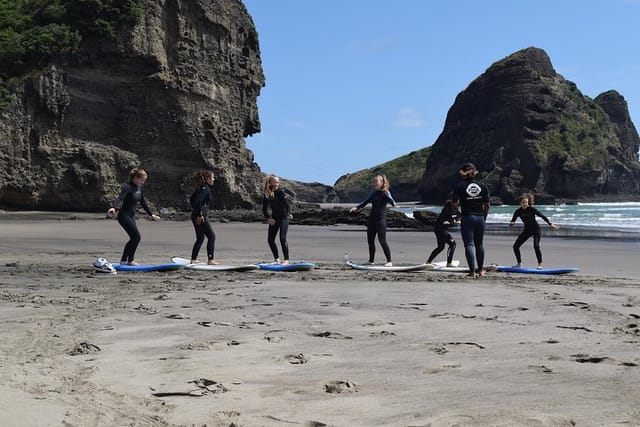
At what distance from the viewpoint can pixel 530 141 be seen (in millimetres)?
125312

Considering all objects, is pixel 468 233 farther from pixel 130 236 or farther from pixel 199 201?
pixel 130 236

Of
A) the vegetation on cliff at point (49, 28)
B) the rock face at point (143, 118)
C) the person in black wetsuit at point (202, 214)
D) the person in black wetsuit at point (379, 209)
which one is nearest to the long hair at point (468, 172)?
the person in black wetsuit at point (379, 209)

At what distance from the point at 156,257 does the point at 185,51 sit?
30.6 metres

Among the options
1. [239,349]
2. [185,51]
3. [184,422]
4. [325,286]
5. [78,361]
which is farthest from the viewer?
[185,51]

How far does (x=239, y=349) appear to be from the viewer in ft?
16.4

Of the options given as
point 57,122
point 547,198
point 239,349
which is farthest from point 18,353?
point 547,198

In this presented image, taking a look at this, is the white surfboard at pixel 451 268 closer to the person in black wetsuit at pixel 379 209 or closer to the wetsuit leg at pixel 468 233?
the wetsuit leg at pixel 468 233

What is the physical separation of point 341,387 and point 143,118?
127 ft

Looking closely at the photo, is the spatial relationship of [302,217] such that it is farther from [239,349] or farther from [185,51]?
[239,349]

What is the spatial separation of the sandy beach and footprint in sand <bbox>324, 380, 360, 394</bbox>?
0.02 m

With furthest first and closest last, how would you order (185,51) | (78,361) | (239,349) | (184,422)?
(185,51) → (239,349) → (78,361) → (184,422)

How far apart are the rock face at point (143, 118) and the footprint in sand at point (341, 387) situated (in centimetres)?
3546

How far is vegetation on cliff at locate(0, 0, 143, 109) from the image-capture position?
36125mm

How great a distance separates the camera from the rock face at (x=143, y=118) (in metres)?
36.2
